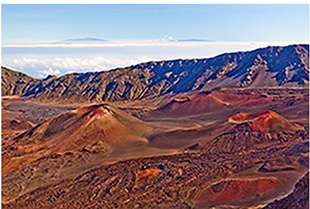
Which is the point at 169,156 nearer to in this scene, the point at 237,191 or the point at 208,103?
the point at 237,191

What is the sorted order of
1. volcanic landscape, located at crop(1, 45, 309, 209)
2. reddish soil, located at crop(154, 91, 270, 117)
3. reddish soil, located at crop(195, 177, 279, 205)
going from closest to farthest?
1. reddish soil, located at crop(195, 177, 279, 205)
2. volcanic landscape, located at crop(1, 45, 309, 209)
3. reddish soil, located at crop(154, 91, 270, 117)

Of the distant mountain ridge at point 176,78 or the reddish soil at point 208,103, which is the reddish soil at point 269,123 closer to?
the reddish soil at point 208,103

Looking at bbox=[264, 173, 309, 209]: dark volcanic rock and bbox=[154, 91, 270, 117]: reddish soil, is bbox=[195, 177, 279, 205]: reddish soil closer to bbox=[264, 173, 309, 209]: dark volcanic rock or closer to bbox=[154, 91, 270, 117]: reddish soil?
bbox=[264, 173, 309, 209]: dark volcanic rock

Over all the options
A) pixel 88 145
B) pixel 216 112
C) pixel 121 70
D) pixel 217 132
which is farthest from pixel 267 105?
pixel 121 70

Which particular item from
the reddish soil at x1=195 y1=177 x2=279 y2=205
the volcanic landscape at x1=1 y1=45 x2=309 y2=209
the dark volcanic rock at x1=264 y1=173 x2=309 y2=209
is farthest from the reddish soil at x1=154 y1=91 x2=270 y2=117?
the dark volcanic rock at x1=264 y1=173 x2=309 y2=209

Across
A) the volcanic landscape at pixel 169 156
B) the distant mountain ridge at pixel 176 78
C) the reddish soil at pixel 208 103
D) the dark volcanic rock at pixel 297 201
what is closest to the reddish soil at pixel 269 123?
the volcanic landscape at pixel 169 156

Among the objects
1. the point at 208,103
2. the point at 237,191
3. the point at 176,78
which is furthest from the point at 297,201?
the point at 176,78

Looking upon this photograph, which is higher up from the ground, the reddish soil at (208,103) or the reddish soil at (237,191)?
the reddish soil at (208,103)

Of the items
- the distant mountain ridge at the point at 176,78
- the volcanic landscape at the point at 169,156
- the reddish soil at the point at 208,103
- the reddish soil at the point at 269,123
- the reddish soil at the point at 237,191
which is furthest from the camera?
the distant mountain ridge at the point at 176,78

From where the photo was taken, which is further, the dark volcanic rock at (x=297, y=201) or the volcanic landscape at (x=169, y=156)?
the volcanic landscape at (x=169, y=156)
